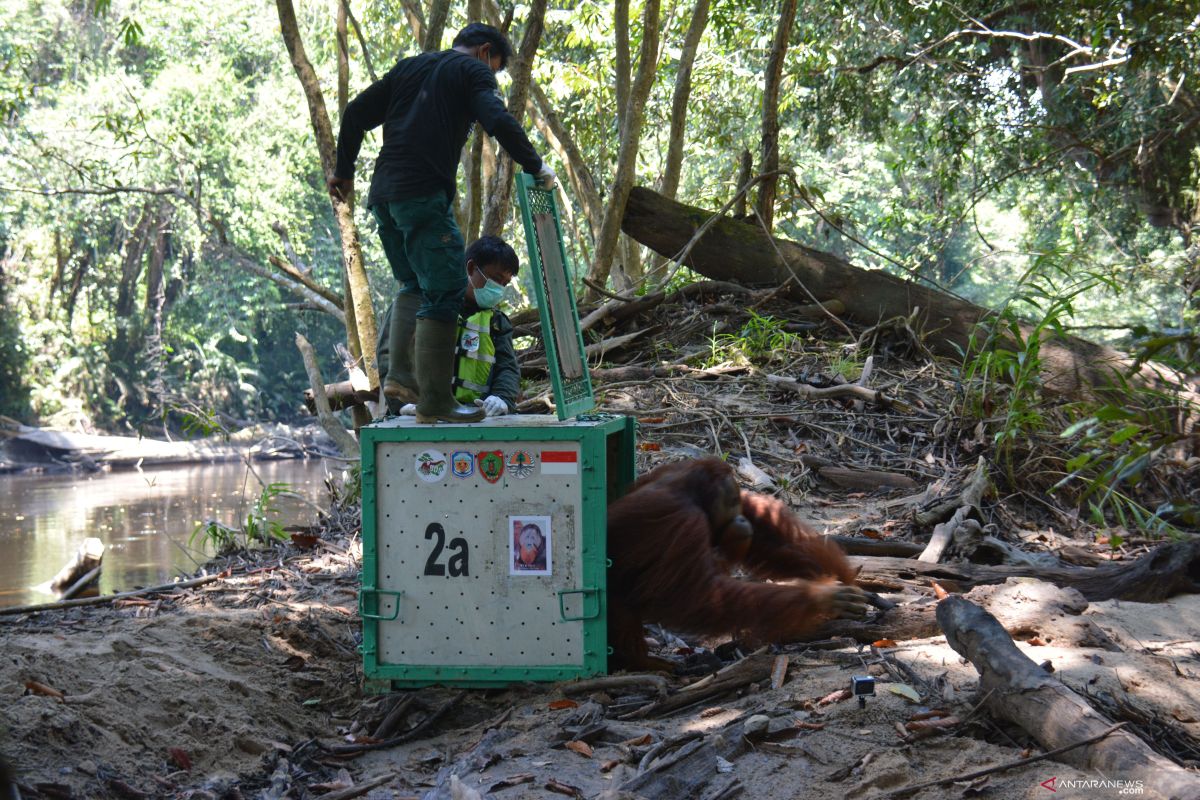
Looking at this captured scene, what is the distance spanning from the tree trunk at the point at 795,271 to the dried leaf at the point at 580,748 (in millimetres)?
4394

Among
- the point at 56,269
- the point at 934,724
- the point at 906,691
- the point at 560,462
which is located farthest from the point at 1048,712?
the point at 56,269

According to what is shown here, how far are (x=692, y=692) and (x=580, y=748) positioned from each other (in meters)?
0.40

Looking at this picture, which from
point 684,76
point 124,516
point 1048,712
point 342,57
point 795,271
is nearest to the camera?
point 1048,712

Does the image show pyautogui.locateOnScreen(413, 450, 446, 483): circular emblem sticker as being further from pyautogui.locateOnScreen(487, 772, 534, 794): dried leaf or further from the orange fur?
pyautogui.locateOnScreen(487, 772, 534, 794): dried leaf

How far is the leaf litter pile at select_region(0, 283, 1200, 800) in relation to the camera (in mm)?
2289

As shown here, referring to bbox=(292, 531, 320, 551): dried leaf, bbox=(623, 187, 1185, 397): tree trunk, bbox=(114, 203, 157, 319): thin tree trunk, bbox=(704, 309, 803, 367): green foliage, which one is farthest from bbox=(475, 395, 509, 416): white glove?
bbox=(114, 203, 157, 319): thin tree trunk

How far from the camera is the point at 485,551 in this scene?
9.90ft

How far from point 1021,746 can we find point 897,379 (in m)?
4.42

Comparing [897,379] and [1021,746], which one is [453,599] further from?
[897,379]

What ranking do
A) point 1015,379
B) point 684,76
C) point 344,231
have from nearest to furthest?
point 1015,379 → point 344,231 → point 684,76

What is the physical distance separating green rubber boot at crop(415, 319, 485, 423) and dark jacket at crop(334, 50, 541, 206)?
44 centimetres

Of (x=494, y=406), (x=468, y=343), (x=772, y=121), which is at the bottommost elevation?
(x=494, y=406)

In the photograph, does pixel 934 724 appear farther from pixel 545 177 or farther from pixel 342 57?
pixel 342 57

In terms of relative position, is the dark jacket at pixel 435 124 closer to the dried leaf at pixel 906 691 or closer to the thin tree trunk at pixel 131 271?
the dried leaf at pixel 906 691
